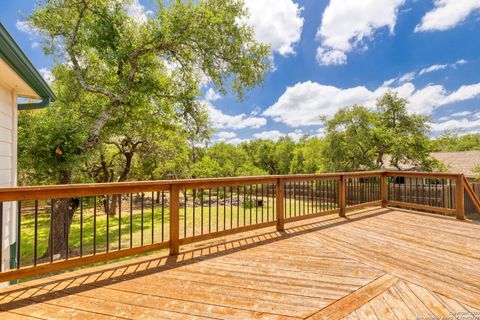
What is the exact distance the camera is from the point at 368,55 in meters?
17.2

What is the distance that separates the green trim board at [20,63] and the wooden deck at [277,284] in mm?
2234

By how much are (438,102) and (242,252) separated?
6408 centimetres

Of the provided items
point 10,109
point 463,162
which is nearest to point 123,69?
point 10,109

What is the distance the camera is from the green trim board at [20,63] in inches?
77.8

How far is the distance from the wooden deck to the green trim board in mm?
2234

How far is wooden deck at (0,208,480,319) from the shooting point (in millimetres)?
1705

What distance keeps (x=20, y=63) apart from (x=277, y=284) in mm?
3550

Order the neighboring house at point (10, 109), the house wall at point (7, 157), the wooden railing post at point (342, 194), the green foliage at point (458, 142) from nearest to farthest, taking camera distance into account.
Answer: the neighboring house at point (10, 109) < the house wall at point (7, 157) < the wooden railing post at point (342, 194) < the green foliage at point (458, 142)

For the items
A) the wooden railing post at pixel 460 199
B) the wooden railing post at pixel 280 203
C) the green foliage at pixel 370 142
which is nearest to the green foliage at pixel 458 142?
the green foliage at pixel 370 142

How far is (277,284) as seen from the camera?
2104 millimetres

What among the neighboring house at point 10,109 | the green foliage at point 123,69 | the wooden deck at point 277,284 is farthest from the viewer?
the green foliage at point 123,69

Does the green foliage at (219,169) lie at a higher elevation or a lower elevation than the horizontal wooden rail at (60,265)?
higher

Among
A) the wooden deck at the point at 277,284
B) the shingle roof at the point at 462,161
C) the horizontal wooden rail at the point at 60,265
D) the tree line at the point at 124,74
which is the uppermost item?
the tree line at the point at 124,74

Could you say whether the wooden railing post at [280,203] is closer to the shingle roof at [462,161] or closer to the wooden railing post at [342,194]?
the wooden railing post at [342,194]
